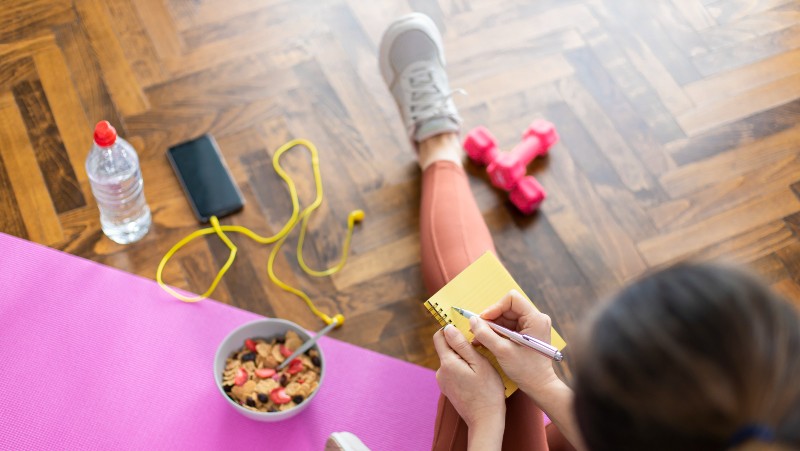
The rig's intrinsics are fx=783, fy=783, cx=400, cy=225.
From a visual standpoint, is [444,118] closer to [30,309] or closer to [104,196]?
A: [104,196]

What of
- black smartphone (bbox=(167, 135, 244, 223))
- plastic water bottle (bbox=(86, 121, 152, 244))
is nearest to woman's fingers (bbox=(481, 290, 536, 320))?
black smartphone (bbox=(167, 135, 244, 223))

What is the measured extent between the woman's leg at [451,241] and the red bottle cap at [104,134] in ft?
1.96

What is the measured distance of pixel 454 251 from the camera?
1.46m

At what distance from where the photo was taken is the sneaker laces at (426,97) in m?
1.72

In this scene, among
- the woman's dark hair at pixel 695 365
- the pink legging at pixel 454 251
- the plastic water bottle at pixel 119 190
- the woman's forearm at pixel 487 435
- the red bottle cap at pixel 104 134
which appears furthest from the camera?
the plastic water bottle at pixel 119 190

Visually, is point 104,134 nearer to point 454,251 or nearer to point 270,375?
point 270,375

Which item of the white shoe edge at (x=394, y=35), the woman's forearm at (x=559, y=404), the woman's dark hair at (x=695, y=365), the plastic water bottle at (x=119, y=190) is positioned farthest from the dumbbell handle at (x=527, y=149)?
the woman's dark hair at (x=695, y=365)

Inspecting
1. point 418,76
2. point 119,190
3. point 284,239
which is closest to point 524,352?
point 284,239

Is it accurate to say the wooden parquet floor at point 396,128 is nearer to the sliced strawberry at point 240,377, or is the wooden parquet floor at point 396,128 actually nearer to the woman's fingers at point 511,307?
the sliced strawberry at point 240,377

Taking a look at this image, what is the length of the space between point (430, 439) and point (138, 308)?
0.64 meters

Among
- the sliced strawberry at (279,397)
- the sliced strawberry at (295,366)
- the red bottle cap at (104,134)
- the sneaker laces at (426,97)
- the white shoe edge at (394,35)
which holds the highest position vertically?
the red bottle cap at (104,134)

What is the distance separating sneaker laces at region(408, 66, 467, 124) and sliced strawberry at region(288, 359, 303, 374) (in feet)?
1.94

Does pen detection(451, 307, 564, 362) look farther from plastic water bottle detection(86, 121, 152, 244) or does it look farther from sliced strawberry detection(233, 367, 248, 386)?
plastic water bottle detection(86, 121, 152, 244)

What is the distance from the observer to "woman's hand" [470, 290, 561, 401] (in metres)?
1.18
